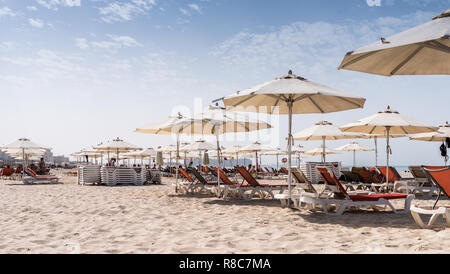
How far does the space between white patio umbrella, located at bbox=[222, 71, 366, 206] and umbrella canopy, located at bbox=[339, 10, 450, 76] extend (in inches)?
41.0

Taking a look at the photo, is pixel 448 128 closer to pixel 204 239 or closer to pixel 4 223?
pixel 204 239

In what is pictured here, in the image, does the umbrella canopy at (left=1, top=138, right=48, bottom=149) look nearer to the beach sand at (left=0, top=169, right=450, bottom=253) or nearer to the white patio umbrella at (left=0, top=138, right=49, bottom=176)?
the white patio umbrella at (left=0, top=138, right=49, bottom=176)

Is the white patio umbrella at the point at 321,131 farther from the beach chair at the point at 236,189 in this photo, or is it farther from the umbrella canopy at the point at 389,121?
the beach chair at the point at 236,189

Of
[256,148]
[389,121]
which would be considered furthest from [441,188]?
[256,148]

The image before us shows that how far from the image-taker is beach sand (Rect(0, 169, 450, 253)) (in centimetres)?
339

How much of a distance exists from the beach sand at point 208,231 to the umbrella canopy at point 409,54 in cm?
183

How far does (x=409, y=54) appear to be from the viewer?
402 centimetres

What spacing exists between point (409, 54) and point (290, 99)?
2.44 m

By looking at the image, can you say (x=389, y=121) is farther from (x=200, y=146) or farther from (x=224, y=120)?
(x=200, y=146)

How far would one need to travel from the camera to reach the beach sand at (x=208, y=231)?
3387 millimetres

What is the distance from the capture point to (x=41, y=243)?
368 cm

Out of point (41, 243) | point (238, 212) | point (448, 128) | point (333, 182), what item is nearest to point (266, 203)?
point (238, 212)

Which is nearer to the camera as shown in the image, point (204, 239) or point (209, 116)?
point (204, 239)
